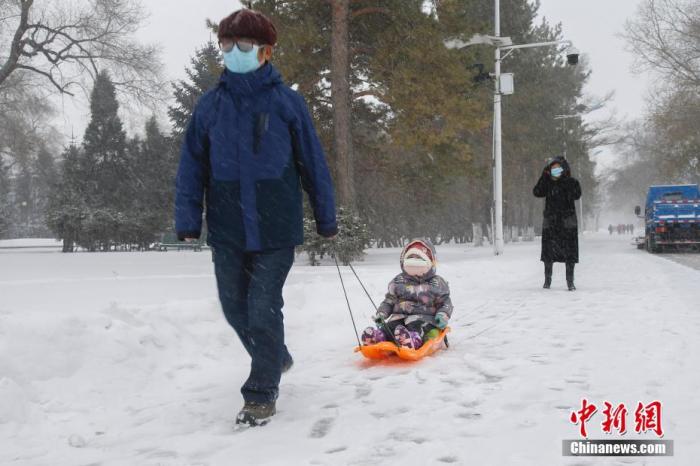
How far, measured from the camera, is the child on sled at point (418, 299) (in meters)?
5.25

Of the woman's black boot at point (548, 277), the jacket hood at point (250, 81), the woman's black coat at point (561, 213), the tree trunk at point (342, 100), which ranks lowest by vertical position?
the woman's black boot at point (548, 277)

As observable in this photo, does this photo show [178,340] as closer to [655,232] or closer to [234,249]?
[234,249]

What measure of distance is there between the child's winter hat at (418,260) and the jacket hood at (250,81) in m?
2.58

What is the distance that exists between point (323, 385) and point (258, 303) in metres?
1.09

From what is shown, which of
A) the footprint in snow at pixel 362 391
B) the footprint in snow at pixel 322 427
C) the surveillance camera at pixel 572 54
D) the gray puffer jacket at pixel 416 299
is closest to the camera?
the footprint in snow at pixel 322 427

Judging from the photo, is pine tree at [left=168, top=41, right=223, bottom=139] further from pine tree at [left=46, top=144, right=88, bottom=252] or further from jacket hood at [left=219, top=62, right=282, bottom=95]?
jacket hood at [left=219, top=62, right=282, bottom=95]

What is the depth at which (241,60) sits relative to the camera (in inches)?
135

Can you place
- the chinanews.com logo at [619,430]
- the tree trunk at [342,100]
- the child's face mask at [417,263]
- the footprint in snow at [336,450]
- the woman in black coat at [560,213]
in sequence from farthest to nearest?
the tree trunk at [342,100] → the woman in black coat at [560,213] → the child's face mask at [417,263] → the footprint in snow at [336,450] → the chinanews.com logo at [619,430]

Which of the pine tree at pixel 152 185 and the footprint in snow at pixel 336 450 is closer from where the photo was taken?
the footprint in snow at pixel 336 450

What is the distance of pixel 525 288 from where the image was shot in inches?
407

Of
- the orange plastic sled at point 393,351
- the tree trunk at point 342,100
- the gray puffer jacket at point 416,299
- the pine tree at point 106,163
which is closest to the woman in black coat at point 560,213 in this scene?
the gray puffer jacket at point 416,299

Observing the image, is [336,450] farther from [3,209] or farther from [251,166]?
[3,209]

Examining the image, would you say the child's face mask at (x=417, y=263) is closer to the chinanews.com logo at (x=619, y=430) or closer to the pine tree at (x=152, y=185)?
the chinanews.com logo at (x=619, y=430)

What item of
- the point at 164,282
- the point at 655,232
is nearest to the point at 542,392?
the point at 164,282
